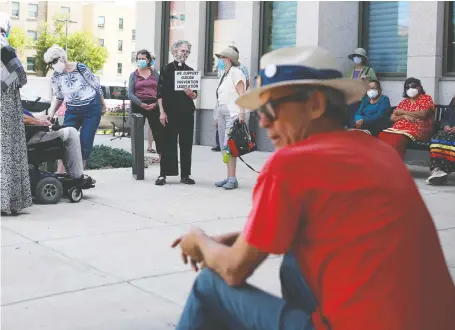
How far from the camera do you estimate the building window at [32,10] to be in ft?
316

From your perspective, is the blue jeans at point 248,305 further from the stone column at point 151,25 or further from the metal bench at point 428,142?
the stone column at point 151,25

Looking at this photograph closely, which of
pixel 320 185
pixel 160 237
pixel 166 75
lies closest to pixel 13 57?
pixel 160 237

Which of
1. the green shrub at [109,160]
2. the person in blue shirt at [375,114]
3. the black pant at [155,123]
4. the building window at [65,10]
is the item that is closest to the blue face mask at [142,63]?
the black pant at [155,123]

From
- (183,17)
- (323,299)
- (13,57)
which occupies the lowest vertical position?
(323,299)

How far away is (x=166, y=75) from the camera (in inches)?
397

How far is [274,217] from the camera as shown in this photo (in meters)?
2.21

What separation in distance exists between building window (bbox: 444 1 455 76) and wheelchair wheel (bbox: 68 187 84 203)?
6928mm

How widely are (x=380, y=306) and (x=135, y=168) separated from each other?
8.78 metres

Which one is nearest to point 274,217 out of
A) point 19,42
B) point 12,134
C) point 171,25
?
point 12,134

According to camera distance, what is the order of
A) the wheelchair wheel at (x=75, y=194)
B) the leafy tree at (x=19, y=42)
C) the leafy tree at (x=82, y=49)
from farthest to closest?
the leafy tree at (x=82, y=49)
the leafy tree at (x=19, y=42)
the wheelchair wheel at (x=75, y=194)

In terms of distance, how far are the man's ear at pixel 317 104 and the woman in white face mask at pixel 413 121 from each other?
29.2ft

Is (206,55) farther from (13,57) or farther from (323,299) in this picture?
(323,299)

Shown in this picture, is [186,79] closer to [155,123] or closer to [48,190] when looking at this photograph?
[155,123]

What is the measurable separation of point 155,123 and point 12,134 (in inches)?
177
